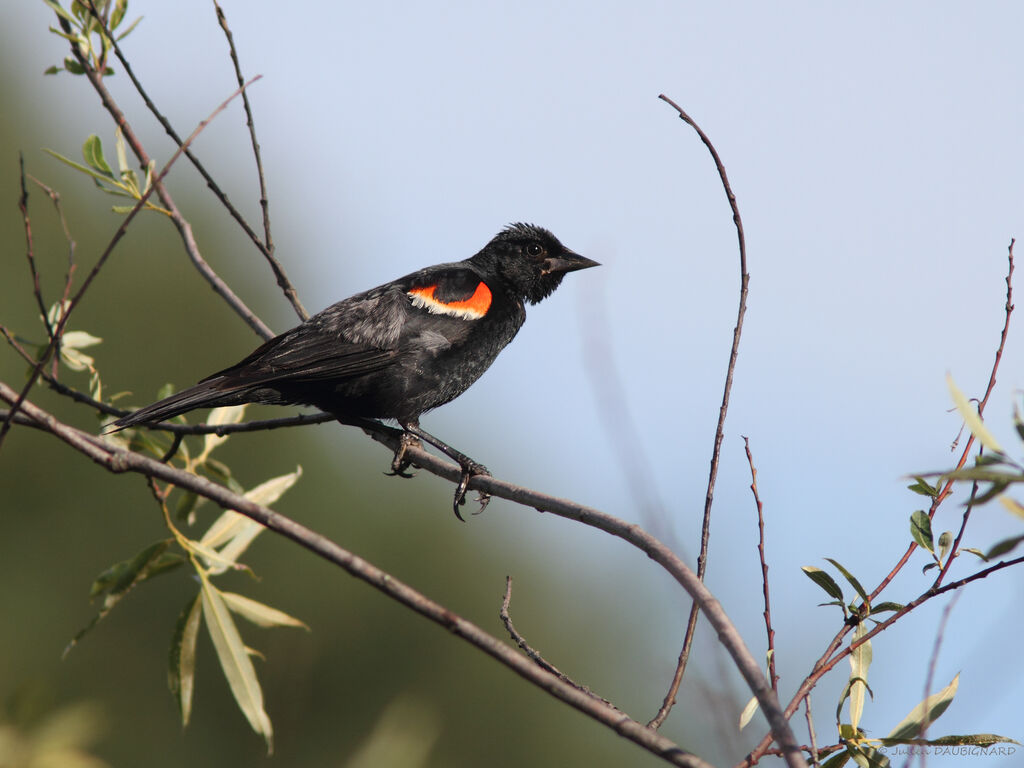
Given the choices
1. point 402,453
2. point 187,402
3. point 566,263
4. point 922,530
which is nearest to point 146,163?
point 187,402

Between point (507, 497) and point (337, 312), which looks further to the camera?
point (337, 312)

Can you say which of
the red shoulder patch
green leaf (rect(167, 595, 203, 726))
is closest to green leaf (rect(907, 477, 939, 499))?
green leaf (rect(167, 595, 203, 726))

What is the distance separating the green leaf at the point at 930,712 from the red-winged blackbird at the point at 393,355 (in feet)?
6.09

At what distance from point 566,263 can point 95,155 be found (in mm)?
2779

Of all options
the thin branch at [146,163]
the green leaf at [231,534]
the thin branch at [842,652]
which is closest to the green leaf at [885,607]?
the thin branch at [842,652]

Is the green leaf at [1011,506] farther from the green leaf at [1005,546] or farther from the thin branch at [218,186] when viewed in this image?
the thin branch at [218,186]

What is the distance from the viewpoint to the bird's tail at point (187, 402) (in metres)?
3.08

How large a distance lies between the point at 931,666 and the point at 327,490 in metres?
20.1

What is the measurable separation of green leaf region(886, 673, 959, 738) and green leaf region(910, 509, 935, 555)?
0.32 metres

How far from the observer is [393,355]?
429 cm

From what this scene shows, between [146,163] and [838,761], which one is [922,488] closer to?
[838,761]

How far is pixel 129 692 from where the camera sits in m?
19.2

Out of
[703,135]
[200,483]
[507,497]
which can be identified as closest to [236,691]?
[507,497]

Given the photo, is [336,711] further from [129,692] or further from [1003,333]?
[1003,333]
